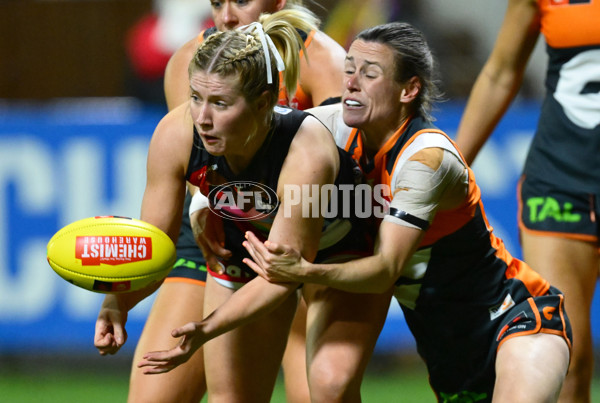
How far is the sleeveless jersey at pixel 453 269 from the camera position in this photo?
3.04 metres

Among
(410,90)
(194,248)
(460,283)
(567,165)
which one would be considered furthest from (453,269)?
(194,248)

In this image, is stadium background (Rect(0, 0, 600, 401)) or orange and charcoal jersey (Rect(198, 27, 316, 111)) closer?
orange and charcoal jersey (Rect(198, 27, 316, 111))

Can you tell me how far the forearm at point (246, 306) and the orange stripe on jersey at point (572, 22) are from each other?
1.63 metres

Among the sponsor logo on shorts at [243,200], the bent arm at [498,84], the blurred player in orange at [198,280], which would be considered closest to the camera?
the sponsor logo on shorts at [243,200]

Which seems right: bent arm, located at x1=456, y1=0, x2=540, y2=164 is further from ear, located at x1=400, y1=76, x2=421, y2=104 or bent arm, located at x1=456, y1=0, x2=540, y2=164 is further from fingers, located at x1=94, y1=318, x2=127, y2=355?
fingers, located at x1=94, y1=318, x2=127, y2=355

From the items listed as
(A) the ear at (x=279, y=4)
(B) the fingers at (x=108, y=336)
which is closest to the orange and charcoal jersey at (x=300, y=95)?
(A) the ear at (x=279, y=4)

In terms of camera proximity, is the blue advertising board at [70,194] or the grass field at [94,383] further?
the blue advertising board at [70,194]

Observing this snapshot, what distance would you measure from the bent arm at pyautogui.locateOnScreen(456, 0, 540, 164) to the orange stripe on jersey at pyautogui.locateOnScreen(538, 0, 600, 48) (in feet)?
0.43

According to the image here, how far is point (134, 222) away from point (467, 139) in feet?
5.27

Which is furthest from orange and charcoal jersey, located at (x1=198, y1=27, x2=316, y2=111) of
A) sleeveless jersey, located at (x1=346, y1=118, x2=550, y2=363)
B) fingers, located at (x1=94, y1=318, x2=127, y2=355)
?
fingers, located at (x1=94, y1=318, x2=127, y2=355)

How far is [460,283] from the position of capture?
313 centimetres

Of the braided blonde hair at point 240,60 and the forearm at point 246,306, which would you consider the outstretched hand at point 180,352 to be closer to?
the forearm at point 246,306

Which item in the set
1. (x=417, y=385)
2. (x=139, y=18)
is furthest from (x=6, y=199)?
(x=417, y=385)

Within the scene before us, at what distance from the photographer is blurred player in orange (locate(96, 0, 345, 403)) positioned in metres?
3.51
